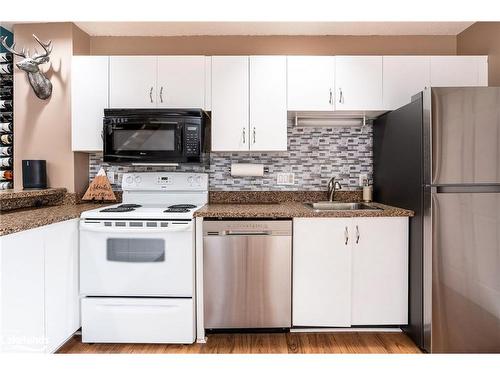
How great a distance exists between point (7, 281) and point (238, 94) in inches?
69.3

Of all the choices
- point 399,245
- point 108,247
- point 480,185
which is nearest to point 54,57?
point 108,247

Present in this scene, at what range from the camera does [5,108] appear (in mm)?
2631

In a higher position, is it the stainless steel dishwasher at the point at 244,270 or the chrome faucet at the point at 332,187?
the chrome faucet at the point at 332,187

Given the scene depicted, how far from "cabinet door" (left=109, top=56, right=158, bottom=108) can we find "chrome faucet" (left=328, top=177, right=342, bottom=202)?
1.50m

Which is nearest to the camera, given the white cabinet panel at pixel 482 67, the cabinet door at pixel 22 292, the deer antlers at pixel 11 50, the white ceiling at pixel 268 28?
the cabinet door at pixel 22 292

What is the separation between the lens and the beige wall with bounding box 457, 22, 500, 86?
2.30 meters

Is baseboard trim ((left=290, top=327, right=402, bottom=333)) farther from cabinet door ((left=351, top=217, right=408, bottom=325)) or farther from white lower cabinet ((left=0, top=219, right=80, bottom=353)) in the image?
white lower cabinet ((left=0, top=219, right=80, bottom=353))

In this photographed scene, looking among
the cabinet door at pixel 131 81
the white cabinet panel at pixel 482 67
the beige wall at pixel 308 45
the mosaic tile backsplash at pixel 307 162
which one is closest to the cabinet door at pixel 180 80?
the cabinet door at pixel 131 81

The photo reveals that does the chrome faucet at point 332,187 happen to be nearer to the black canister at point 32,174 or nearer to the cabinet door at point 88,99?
the cabinet door at point 88,99

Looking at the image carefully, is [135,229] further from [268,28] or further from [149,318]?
[268,28]

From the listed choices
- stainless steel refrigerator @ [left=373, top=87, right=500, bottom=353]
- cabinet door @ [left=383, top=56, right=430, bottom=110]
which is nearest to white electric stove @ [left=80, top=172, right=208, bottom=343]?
stainless steel refrigerator @ [left=373, top=87, right=500, bottom=353]

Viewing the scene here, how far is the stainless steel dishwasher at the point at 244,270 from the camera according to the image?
207 cm

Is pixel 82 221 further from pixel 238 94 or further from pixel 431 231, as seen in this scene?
pixel 431 231

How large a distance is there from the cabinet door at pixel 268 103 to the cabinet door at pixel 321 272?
0.67 m
